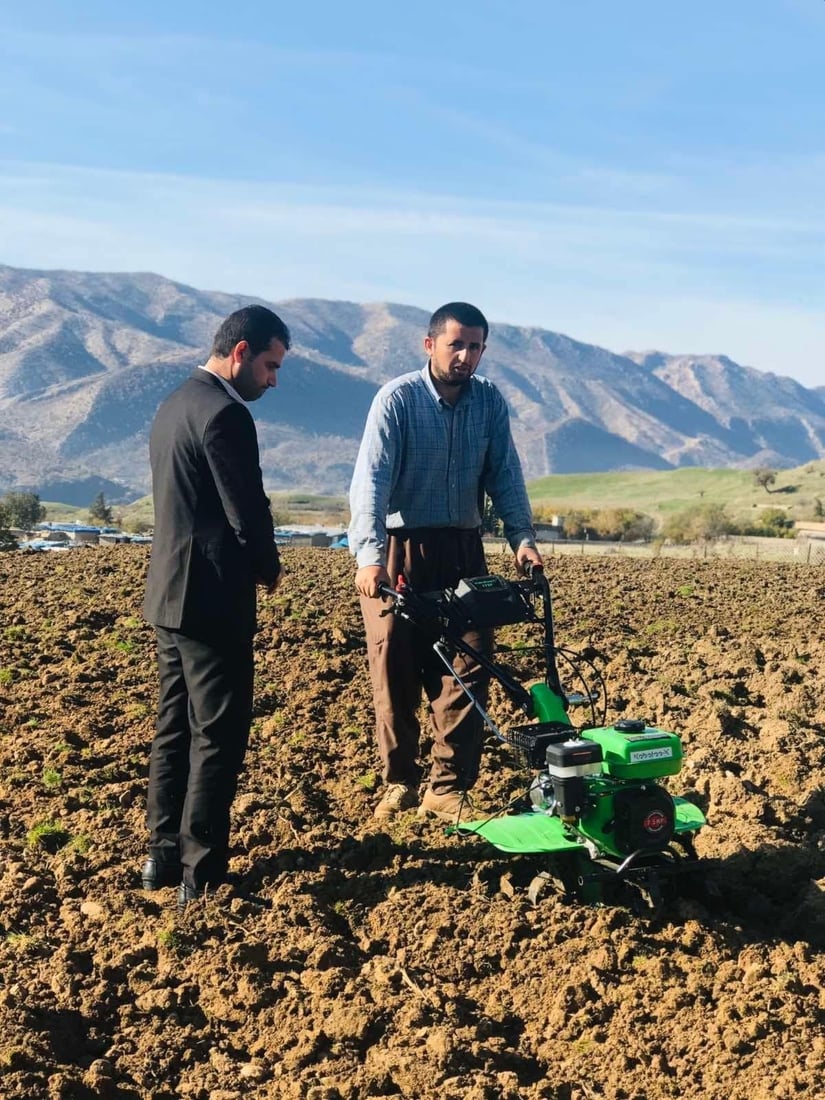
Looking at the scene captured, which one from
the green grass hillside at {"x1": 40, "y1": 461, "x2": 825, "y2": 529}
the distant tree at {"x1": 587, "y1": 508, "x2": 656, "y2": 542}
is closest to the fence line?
the distant tree at {"x1": 587, "y1": 508, "x2": 656, "y2": 542}

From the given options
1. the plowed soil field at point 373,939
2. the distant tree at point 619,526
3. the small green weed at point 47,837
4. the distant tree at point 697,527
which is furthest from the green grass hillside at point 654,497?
the small green weed at point 47,837

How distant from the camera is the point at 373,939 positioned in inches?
179

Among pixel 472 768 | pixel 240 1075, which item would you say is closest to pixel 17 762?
pixel 472 768

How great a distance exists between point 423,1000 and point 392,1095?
1.62ft

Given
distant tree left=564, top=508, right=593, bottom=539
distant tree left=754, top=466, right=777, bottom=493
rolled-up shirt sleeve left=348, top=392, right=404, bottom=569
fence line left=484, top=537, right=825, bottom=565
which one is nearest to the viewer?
rolled-up shirt sleeve left=348, top=392, right=404, bottom=569

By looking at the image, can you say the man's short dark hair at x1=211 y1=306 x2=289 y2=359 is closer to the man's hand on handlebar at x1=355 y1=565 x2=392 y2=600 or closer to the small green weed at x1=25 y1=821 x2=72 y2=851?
the man's hand on handlebar at x1=355 y1=565 x2=392 y2=600

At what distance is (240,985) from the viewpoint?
4.14 m

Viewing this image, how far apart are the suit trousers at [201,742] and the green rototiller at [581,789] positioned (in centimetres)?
74

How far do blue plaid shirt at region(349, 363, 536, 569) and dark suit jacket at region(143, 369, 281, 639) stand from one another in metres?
0.79

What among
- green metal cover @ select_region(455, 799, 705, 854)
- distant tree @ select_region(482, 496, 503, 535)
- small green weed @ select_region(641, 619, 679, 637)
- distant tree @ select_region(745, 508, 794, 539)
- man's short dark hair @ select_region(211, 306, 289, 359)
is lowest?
green metal cover @ select_region(455, 799, 705, 854)

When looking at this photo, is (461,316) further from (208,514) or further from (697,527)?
(697,527)

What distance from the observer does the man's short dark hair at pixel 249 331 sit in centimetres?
468

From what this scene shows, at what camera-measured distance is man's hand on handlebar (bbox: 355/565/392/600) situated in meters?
5.04

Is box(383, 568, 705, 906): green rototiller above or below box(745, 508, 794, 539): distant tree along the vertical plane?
below
